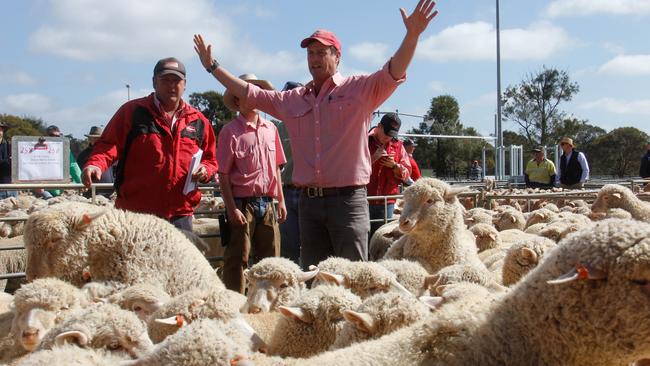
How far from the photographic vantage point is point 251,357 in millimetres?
2068

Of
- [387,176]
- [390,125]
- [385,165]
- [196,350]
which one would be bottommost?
[196,350]

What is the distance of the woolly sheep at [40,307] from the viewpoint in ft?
9.74

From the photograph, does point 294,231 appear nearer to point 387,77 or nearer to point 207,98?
point 387,77

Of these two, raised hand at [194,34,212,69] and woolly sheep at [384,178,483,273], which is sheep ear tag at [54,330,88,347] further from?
woolly sheep at [384,178,483,273]

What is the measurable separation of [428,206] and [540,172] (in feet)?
31.4

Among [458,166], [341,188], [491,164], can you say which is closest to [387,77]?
[341,188]

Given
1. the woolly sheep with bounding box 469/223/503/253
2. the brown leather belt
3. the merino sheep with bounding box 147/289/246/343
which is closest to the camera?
the merino sheep with bounding box 147/289/246/343

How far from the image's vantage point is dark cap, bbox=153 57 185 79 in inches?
177

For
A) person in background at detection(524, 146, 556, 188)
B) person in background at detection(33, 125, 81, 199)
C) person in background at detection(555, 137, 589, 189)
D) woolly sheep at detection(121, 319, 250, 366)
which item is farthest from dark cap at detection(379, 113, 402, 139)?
A: person in background at detection(524, 146, 556, 188)

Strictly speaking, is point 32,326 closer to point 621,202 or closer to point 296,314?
point 296,314

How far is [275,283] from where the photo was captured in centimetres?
408

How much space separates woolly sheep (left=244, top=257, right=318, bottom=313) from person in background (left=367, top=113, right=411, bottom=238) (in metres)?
2.75

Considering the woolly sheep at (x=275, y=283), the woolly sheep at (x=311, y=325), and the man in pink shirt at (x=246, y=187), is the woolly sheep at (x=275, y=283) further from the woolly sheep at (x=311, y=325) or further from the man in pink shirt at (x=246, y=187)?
the man in pink shirt at (x=246, y=187)

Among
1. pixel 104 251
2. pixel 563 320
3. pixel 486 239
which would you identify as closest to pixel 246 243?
pixel 104 251
